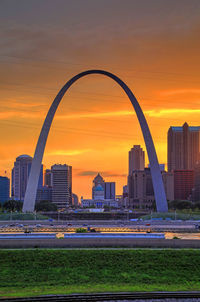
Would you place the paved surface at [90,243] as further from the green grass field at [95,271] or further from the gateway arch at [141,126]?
the gateway arch at [141,126]

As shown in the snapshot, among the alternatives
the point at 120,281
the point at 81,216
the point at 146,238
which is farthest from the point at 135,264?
the point at 81,216

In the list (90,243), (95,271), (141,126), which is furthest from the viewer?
(141,126)

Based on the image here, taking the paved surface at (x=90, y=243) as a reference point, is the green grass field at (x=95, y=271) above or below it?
below

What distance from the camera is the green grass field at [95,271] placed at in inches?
1180

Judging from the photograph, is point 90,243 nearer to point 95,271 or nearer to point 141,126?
point 95,271

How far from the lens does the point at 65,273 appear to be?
1313 inches

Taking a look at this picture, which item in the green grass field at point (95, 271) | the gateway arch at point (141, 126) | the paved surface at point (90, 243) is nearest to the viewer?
the green grass field at point (95, 271)

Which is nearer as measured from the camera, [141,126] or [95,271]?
[95,271]

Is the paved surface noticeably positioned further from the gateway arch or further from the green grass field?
the gateway arch

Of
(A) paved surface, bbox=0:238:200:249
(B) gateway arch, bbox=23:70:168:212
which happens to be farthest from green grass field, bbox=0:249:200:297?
(B) gateway arch, bbox=23:70:168:212

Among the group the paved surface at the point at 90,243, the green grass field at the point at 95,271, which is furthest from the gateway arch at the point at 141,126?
the green grass field at the point at 95,271

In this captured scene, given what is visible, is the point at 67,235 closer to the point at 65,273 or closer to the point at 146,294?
the point at 65,273

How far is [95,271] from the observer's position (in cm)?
3369

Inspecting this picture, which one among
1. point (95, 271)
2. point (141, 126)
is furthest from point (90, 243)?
point (141, 126)
